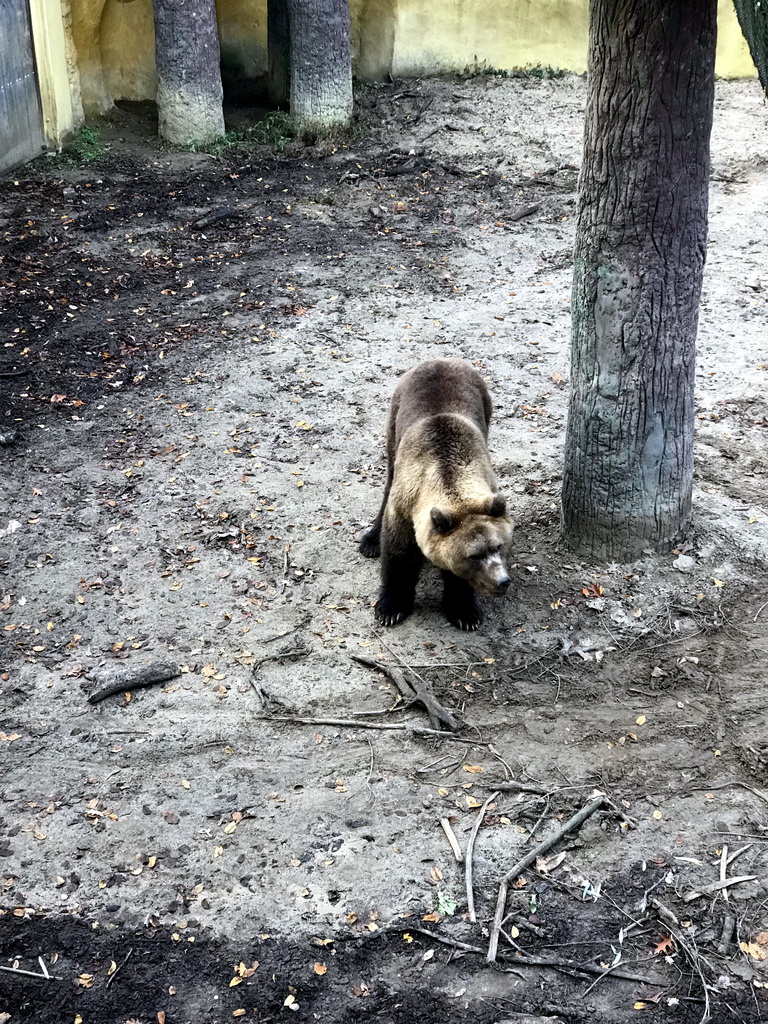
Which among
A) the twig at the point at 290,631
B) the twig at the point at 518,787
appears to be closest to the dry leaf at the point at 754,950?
the twig at the point at 518,787

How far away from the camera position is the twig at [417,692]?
18.7 ft

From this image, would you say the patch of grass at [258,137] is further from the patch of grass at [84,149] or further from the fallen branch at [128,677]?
the fallen branch at [128,677]

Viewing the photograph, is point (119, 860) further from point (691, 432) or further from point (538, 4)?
point (538, 4)

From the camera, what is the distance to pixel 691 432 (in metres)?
6.57

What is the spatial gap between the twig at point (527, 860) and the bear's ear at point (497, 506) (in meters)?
1.69

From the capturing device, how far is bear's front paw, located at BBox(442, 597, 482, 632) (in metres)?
6.41

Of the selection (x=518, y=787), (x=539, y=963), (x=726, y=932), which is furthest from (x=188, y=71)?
(x=726, y=932)

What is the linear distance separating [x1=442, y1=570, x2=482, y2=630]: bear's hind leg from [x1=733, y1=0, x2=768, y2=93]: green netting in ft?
11.5

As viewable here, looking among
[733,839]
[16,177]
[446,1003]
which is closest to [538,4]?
[16,177]

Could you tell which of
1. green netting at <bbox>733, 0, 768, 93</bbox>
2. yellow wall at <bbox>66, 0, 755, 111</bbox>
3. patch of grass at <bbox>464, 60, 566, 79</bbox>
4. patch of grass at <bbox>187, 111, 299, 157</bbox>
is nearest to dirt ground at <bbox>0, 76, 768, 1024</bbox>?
patch of grass at <bbox>187, 111, 299, 157</bbox>

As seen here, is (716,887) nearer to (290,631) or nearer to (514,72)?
(290,631)

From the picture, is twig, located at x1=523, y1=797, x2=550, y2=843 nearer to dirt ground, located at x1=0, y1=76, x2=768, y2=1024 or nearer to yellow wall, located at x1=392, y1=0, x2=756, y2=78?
dirt ground, located at x1=0, y1=76, x2=768, y2=1024

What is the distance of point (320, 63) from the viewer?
13.9m

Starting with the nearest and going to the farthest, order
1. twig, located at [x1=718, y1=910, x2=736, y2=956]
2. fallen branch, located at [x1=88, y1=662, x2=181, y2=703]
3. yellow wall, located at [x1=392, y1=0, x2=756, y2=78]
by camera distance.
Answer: twig, located at [x1=718, y1=910, x2=736, y2=956] < fallen branch, located at [x1=88, y1=662, x2=181, y2=703] < yellow wall, located at [x1=392, y1=0, x2=756, y2=78]
